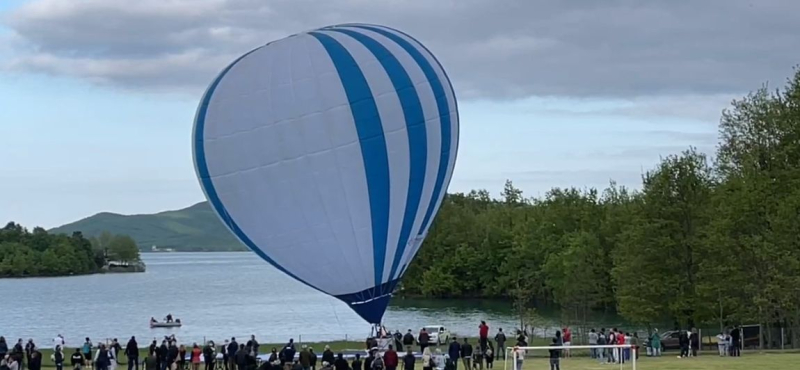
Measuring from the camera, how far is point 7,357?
34.5 m

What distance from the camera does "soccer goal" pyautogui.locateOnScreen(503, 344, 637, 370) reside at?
35.3m

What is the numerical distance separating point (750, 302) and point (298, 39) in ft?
85.8

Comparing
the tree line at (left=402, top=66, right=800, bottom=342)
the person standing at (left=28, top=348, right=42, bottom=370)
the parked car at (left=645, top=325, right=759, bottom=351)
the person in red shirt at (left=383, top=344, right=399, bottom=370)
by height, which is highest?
the tree line at (left=402, top=66, right=800, bottom=342)

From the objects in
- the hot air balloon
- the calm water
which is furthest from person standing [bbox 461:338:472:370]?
the calm water

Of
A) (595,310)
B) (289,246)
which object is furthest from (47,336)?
(289,246)

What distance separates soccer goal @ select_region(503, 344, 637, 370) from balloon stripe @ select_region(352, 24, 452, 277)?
5.06m

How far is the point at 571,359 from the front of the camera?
136 ft

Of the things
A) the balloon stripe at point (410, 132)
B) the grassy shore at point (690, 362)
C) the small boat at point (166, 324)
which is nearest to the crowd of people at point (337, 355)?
the grassy shore at point (690, 362)

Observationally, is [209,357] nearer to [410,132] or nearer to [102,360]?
[102,360]

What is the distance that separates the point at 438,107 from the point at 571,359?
12.7 m

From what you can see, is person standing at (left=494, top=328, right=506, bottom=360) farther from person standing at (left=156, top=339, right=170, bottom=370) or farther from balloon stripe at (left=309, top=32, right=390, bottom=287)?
person standing at (left=156, top=339, right=170, bottom=370)

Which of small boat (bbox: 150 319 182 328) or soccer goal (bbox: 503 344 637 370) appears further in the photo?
small boat (bbox: 150 319 182 328)

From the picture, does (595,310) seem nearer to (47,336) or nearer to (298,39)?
(47,336)

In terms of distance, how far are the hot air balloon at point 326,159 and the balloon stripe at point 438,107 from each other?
1.52ft
